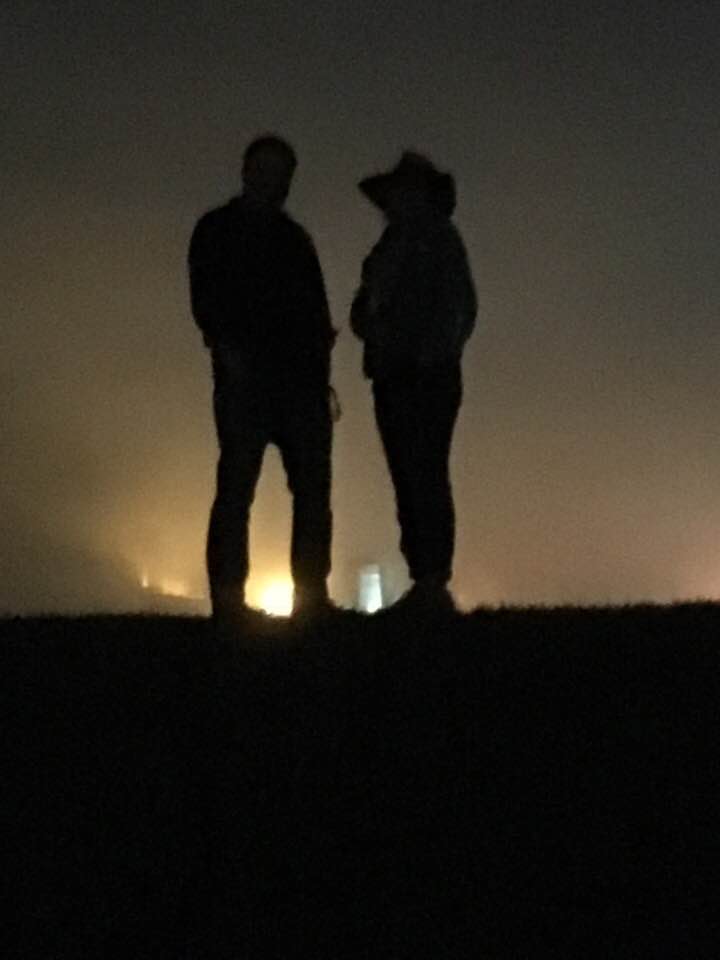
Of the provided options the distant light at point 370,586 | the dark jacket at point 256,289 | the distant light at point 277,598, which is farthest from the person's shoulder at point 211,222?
the distant light at point 370,586

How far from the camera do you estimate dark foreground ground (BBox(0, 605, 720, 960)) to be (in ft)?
9.08

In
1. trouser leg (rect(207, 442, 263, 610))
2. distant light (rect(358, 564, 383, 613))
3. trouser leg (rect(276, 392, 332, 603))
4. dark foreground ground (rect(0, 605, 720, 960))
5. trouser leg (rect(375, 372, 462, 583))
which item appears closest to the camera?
dark foreground ground (rect(0, 605, 720, 960))

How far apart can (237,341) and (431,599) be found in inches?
39.0

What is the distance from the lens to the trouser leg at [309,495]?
4520mm

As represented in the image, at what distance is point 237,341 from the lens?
4.46m

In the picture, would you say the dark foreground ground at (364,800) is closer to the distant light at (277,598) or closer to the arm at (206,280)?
the distant light at (277,598)

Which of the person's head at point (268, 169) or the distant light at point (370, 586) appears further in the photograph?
the distant light at point (370, 586)

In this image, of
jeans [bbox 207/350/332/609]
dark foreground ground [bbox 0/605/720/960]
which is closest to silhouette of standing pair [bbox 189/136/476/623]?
jeans [bbox 207/350/332/609]

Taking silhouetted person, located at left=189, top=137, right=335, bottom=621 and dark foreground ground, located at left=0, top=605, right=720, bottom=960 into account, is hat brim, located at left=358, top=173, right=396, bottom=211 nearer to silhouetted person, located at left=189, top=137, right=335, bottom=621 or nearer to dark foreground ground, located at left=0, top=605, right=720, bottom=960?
silhouetted person, located at left=189, top=137, right=335, bottom=621

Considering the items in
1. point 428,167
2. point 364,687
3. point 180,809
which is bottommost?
point 180,809

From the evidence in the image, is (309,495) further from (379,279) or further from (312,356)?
(379,279)

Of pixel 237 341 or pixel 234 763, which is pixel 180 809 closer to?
pixel 234 763

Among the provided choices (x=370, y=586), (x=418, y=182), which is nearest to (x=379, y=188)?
(x=418, y=182)

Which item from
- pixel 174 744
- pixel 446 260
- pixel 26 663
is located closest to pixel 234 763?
pixel 174 744
